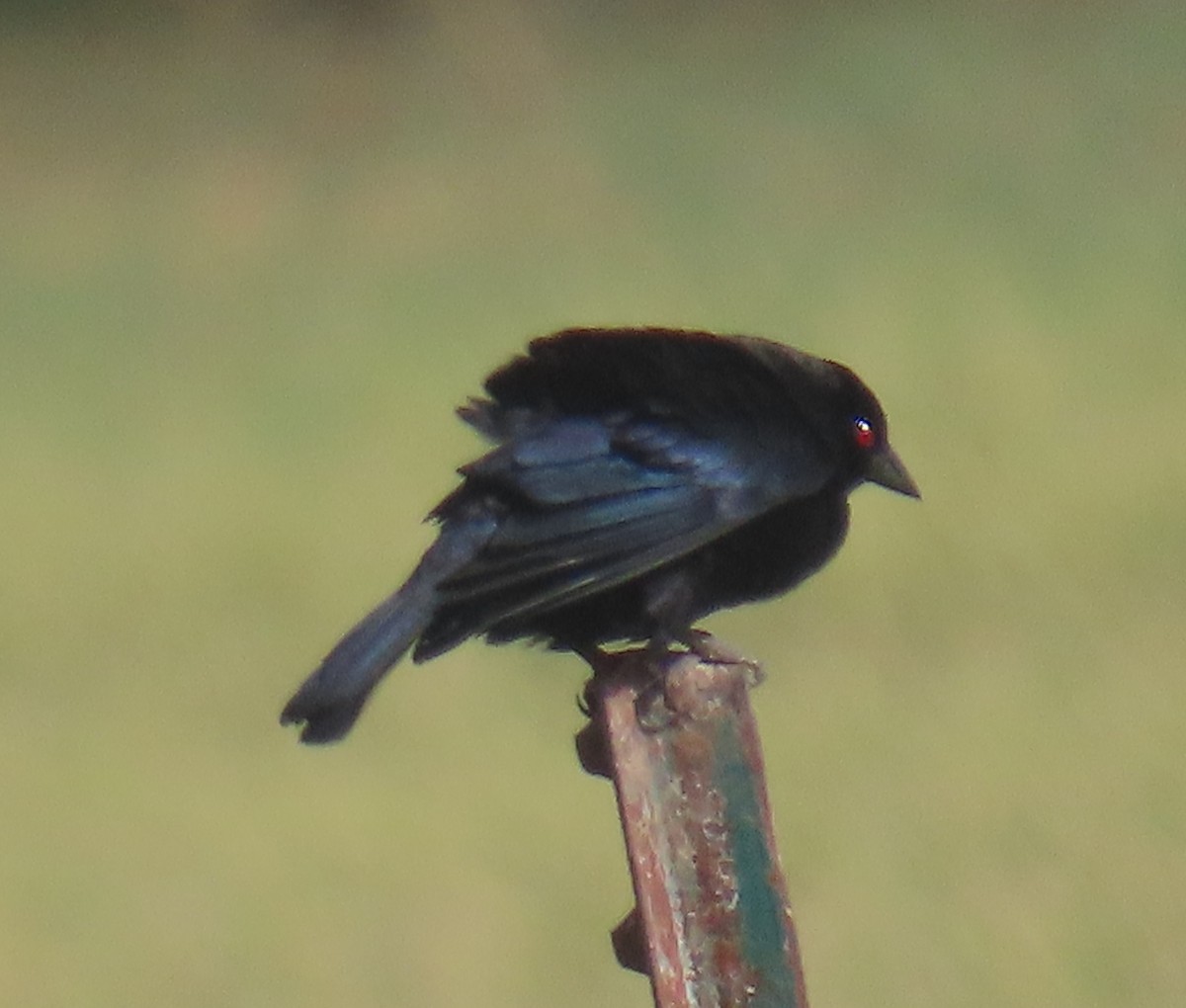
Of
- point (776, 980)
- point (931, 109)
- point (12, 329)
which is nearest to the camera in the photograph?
point (776, 980)

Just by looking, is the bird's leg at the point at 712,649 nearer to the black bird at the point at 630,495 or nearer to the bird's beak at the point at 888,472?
the black bird at the point at 630,495

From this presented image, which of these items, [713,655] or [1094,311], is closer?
[713,655]

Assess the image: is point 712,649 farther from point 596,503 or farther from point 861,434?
point 861,434

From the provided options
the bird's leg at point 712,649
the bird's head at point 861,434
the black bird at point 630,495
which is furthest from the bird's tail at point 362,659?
the bird's head at point 861,434

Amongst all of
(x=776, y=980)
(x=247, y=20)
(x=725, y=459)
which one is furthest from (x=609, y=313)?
(x=776, y=980)

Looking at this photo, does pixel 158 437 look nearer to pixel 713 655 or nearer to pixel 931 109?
pixel 931 109

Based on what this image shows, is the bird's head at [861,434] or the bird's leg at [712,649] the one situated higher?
the bird's head at [861,434]

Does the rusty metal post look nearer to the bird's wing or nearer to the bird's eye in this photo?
the bird's wing
